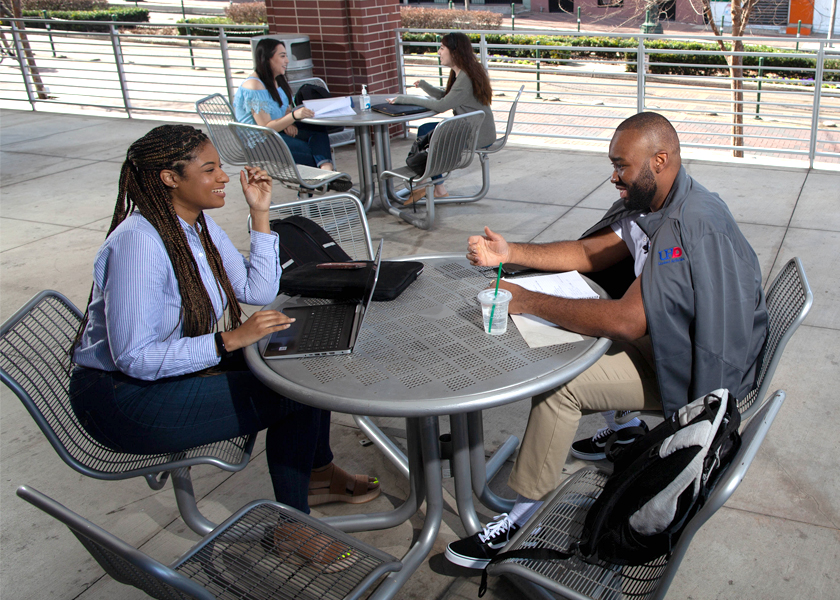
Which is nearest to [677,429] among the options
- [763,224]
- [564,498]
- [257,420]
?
[564,498]

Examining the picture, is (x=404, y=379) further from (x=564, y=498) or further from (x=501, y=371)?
(x=564, y=498)

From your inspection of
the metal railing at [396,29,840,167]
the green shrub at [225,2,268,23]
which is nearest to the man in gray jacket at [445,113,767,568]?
the metal railing at [396,29,840,167]

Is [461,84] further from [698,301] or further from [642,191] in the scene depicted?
[698,301]

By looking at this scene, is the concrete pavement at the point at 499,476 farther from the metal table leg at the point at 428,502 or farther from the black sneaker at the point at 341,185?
the black sneaker at the point at 341,185

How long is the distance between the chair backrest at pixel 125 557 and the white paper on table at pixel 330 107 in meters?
4.30

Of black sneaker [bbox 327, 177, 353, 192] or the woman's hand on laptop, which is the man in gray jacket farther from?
black sneaker [bbox 327, 177, 353, 192]

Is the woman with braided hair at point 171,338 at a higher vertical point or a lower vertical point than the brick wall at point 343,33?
lower

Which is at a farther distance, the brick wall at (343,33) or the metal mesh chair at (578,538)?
the brick wall at (343,33)

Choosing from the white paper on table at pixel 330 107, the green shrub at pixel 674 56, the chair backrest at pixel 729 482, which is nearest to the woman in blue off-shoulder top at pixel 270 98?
the white paper on table at pixel 330 107

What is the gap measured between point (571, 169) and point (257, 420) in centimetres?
525

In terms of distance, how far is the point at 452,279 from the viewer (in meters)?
2.38

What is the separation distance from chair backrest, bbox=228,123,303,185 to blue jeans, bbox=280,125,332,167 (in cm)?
63


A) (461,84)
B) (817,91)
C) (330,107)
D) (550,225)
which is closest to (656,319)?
(550,225)

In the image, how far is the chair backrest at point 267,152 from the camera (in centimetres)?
476
